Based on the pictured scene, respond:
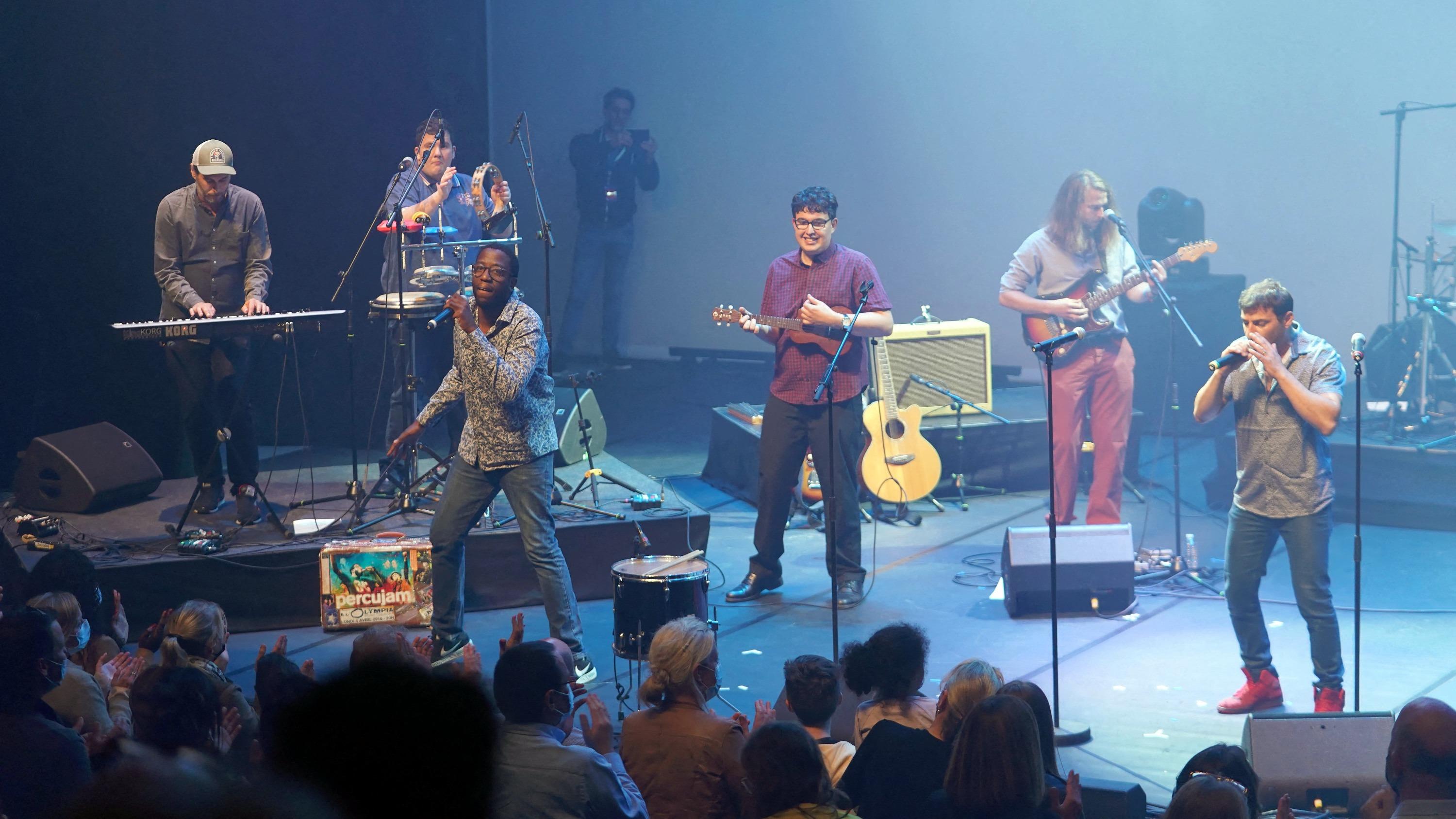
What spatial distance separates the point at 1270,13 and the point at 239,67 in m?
7.81

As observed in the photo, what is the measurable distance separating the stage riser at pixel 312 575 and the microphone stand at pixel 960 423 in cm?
243

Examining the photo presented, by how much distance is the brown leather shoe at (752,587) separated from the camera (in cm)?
692

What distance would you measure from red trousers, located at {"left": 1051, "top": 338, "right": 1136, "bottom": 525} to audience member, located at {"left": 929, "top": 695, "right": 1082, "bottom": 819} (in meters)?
4.76

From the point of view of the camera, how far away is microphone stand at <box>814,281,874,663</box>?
5570mm

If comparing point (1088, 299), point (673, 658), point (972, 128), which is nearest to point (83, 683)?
point (673, 658)

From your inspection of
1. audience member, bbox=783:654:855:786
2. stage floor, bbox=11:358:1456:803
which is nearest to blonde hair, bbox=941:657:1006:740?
audience member, bbox=783:654:855:786

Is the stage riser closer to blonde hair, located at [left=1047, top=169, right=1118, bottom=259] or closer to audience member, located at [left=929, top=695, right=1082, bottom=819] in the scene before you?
blonde hair, located at [left=1047, top=169, right=1118, bottom=259]

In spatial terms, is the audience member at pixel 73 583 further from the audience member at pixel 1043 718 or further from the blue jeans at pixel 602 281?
the blue jeans at pixel 602 281

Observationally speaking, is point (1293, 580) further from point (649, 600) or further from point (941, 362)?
point (941, 362)

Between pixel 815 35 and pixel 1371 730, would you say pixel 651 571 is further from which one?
pixel 815 35

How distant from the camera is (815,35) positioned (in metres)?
12.9

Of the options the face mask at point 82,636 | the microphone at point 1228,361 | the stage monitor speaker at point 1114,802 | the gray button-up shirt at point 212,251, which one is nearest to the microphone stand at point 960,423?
the microphone at point 1228,361

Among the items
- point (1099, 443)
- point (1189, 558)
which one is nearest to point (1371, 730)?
point (1189, 558)

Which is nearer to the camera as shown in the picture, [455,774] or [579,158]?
[455,774]
